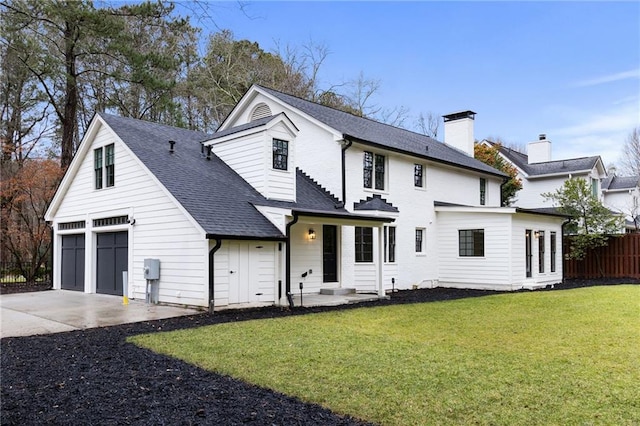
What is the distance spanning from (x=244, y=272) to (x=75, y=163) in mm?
8366

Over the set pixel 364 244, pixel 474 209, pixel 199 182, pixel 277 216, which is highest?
pixel 199 182

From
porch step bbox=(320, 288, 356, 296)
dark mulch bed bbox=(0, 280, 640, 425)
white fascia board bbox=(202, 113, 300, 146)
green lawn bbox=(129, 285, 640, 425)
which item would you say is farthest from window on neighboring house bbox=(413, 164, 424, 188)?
dark mulch bed bbox=(0, 280, 640, 425)

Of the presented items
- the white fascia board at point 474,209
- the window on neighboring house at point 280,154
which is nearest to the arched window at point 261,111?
the window on neighboring house at point 280,154

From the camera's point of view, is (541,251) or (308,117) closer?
(308,117)

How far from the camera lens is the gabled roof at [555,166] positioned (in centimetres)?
2931

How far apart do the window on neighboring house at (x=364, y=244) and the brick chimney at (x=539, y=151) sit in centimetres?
2120

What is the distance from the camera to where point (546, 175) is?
98.4 ft

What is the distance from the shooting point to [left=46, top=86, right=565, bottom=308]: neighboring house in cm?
1193

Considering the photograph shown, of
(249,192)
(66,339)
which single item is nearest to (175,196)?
(249,192)

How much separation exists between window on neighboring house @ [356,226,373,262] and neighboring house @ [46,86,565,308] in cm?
4

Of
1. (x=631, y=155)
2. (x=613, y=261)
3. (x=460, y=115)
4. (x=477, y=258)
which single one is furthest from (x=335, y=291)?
(x=631, y=155)

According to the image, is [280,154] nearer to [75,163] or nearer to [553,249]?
A: [75,163]

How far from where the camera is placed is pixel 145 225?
13.2 m

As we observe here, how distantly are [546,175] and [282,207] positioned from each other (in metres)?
22.8
